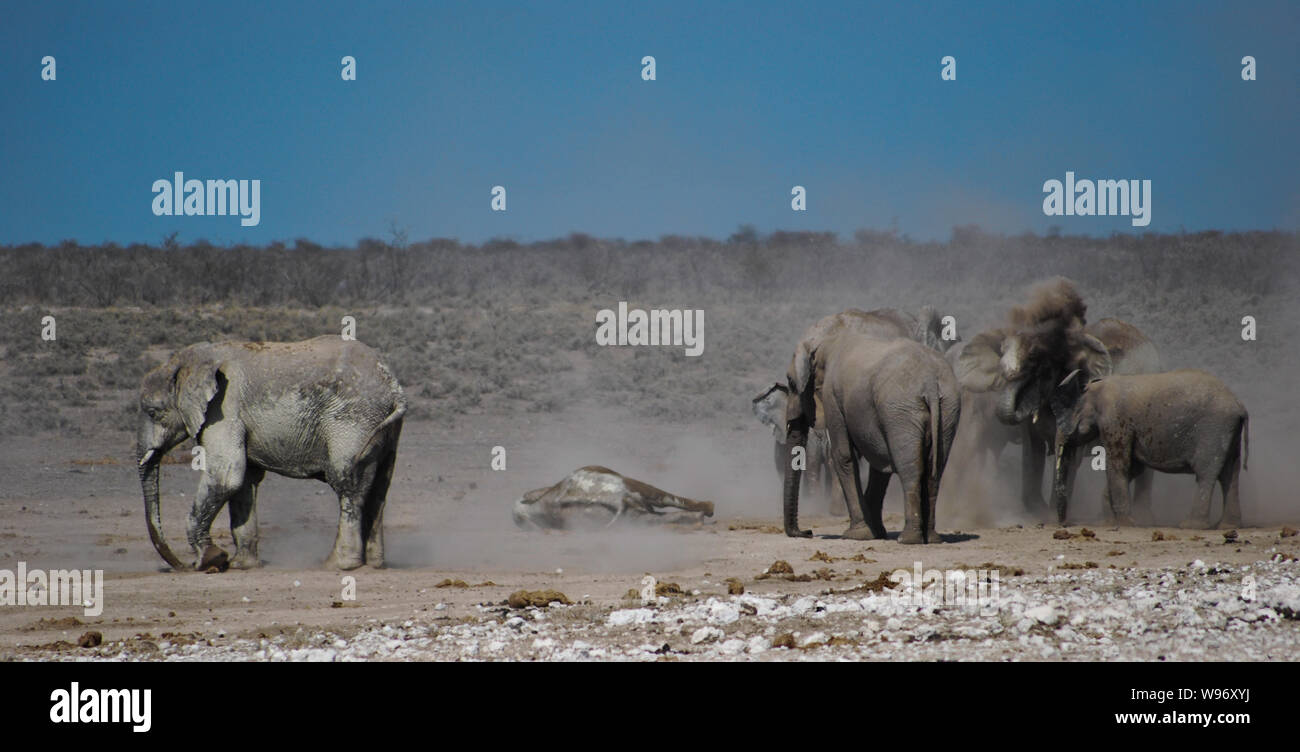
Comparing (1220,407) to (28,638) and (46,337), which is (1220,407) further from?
(46,337)

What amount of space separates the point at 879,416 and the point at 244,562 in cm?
631

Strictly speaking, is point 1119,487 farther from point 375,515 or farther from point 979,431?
point 375,515

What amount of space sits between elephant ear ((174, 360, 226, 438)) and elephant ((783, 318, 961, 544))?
5917mm

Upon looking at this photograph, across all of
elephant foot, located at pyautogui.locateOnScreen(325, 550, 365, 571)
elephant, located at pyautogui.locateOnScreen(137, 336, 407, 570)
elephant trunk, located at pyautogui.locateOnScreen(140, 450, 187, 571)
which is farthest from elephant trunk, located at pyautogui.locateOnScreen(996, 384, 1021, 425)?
elephant trunk, located at pyautogui.locateOnScreen(140, 450, 187, 571)

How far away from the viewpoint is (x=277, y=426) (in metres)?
12.9

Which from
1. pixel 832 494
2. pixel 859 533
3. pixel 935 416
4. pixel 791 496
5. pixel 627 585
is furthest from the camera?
pixel 832 494

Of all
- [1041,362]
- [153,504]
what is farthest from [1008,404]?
[153,504]

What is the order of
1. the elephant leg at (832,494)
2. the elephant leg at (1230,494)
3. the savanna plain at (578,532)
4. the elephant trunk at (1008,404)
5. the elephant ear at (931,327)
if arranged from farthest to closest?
1. the elephant ear at (931,327)
2. the elephant leg at (832,494)
3. the elephant trunk at (1008,404)
4. the elephant leg at (1230,494)
5. the savanna plain at (578,532)

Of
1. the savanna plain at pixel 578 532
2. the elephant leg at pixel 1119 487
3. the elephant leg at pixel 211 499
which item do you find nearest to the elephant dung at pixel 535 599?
the savanna plain at pixel 578 532

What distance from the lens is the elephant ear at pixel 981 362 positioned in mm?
17766

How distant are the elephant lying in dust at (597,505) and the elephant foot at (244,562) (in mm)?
4123

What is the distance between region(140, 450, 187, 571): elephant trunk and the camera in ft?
42.0

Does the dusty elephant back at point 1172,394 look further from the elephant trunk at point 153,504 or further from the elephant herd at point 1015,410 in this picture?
the elephant trunk at point 153,504
